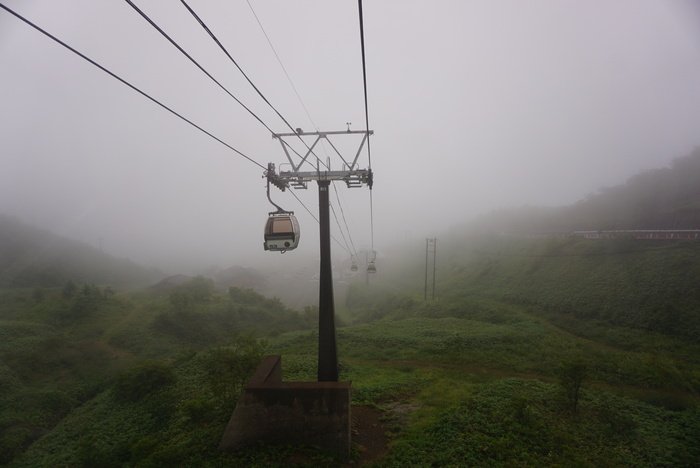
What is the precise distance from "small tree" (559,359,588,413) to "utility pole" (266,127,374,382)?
29.5 ft

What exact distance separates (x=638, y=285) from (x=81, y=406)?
138 ft

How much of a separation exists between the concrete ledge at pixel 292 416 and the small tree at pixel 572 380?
8825 millimetres

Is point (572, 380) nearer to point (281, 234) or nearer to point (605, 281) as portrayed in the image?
point (281, 234)

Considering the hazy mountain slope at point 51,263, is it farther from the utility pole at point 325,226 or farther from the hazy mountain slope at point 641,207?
the hazy mountain slope at point 641,207

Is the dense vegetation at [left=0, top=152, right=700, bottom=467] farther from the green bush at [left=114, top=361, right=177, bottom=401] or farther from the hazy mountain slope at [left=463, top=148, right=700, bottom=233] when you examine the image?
the hazy mountain slope at [left=463, top=148, right=700, bottom=233]

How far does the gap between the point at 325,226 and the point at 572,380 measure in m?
11.4

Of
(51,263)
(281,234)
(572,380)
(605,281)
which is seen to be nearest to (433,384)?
(572,380)

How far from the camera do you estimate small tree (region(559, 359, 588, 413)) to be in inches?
477

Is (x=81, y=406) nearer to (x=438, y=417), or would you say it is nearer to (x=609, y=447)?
(x=438, y=417)

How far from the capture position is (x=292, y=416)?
989 cm

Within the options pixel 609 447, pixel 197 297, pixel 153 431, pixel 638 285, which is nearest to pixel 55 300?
pixel 197 297

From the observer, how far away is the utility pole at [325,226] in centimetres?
1203

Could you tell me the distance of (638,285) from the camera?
1074 inches

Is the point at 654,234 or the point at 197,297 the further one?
the point at 197,297
